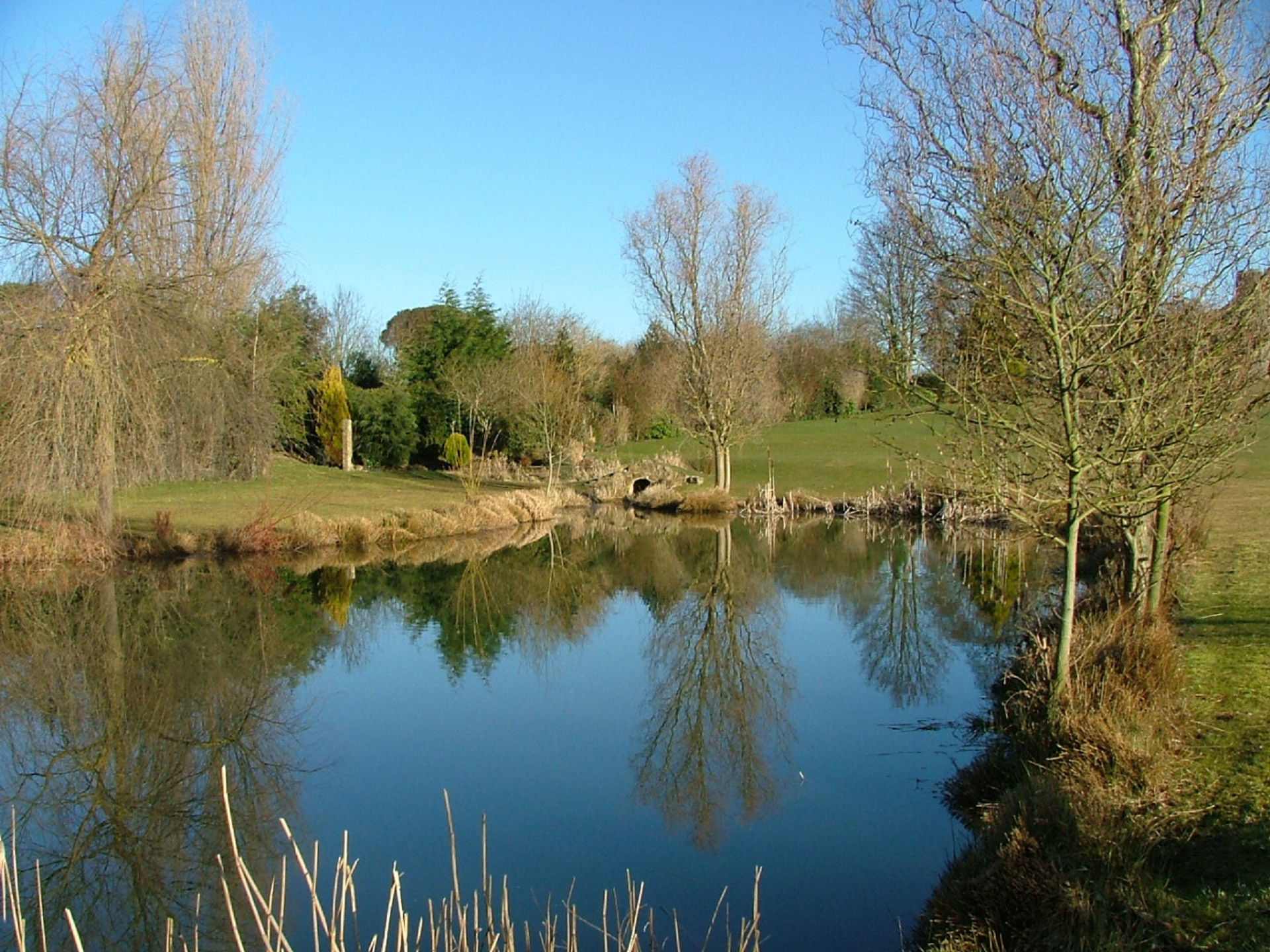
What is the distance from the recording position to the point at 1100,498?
22.3 ft

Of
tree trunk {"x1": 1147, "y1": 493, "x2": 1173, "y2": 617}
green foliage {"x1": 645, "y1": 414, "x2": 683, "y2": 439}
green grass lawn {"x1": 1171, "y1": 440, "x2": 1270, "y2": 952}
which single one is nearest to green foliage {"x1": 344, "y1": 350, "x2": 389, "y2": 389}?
green foliage {"x1": 645, "y1": 414, "x2": 683, "y2": 439}

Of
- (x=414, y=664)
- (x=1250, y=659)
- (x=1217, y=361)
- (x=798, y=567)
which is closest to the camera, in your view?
(x=1217, y=361)

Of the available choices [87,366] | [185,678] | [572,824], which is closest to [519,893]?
[572,824]

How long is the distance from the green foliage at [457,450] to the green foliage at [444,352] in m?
1.51

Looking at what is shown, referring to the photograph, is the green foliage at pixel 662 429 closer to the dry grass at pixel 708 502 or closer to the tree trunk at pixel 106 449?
the dry grass at pixel 708 502

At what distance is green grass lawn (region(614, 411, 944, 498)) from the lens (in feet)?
102

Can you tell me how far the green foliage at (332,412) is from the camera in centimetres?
3416

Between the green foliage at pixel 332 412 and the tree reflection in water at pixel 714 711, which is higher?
the green foliage at pixel 332 412

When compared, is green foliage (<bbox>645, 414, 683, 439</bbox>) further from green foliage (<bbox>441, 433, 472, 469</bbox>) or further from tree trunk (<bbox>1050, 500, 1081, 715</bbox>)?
tree trunk (<bbox>1050, 500, 1081, 715</bbox>)

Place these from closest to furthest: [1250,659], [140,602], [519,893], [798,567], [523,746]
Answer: [519,893]
[1250,659]
[523,746]
[140,602]
[798,567]

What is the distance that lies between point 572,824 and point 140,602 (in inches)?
384

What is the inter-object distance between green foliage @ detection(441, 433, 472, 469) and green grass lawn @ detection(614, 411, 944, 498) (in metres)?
5.11

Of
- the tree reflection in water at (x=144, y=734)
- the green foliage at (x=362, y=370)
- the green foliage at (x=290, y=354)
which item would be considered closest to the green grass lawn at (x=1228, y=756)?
the tree reflection in water at (x=144, y=734)

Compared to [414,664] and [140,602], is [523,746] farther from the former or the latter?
[140,602]
